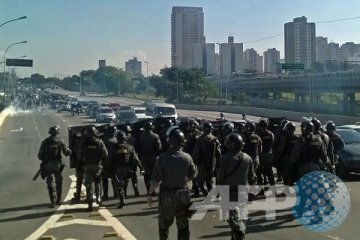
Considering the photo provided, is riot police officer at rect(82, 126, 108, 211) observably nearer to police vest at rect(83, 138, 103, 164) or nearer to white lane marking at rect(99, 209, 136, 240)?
police vest at rect(83, 138, 103, 164)

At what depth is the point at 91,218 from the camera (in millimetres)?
10094

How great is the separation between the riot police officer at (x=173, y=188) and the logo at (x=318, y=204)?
10.5 feet

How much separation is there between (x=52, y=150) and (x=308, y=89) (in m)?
76.4

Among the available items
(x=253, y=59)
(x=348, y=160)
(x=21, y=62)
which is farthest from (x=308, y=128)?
(x=253, y=59)

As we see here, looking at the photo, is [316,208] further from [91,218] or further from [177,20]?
[177,20]

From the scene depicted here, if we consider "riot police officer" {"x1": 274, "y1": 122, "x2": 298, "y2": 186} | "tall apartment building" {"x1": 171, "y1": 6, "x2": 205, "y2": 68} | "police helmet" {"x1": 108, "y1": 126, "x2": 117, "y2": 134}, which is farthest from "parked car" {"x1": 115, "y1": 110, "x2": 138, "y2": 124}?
"tall apartment building" {"x1": 171, "y1": 6, "x2": 205, "y2": 68}

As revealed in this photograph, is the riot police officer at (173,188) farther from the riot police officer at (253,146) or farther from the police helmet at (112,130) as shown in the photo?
the police helmet at (112,130)

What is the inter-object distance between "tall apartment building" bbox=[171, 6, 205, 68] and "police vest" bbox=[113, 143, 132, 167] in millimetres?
128438

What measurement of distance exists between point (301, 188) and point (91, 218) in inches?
160

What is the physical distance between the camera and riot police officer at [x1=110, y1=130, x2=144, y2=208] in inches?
447

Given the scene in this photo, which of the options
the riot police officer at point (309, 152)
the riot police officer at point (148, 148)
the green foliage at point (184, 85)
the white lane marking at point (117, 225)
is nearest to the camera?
the white lane marking at point (117, 225)

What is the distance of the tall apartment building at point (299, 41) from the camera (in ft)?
356

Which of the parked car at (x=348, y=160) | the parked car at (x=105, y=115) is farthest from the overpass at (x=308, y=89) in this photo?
the parked car at (x=348, y=160)

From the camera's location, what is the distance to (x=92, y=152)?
11.1 meters
